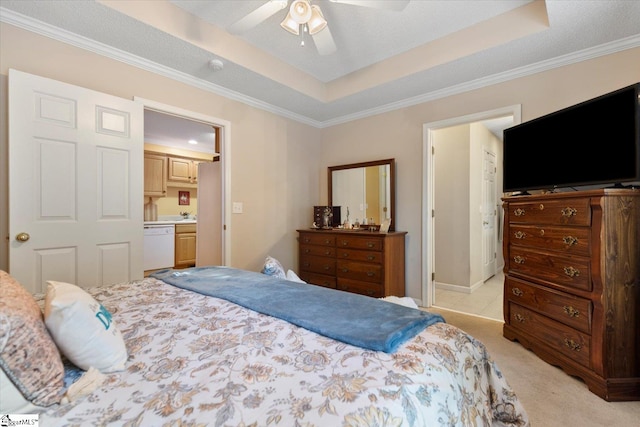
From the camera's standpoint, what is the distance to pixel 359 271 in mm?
3248

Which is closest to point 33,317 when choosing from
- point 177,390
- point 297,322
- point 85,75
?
point 177,390

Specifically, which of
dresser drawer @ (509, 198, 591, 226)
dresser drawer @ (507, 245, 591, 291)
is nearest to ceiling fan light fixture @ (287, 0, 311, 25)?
dresser drawer @ (509, 198, 591, 226)

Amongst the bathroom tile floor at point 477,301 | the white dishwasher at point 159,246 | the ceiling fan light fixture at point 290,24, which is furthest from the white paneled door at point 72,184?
the bathroom tile floor at point 477,301

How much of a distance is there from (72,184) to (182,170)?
3.89 meters

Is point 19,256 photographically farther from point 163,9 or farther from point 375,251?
point 375,251

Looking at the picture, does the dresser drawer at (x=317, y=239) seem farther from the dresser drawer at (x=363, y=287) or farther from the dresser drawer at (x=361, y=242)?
the dresser drawer at (x=363, y=287)

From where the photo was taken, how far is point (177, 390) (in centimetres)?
74

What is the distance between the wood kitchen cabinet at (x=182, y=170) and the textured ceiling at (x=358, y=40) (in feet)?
10.4

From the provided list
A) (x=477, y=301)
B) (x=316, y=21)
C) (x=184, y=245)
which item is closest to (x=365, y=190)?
(x=477, y=301)

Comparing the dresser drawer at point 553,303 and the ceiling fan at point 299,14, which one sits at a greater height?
the ceiling fan at point 299,14

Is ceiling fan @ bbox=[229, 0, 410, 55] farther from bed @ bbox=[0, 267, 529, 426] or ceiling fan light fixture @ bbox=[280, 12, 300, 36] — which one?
bed @ bbox=[0, 267, 529, 426]

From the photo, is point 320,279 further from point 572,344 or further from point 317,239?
point 572,344

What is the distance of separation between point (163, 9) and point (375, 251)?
9.26ft

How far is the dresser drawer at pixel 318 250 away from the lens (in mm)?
3496
